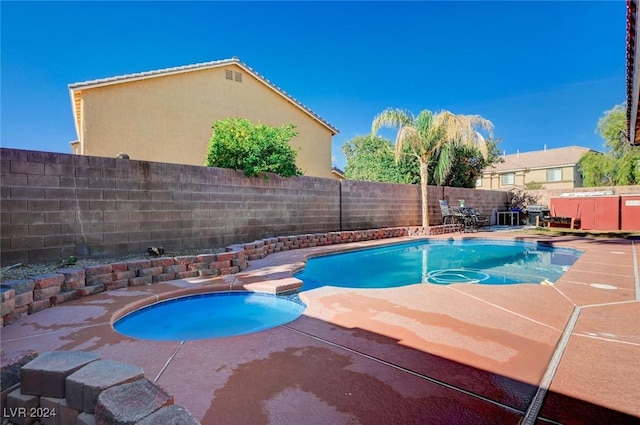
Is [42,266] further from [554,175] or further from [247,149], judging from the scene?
[554,175]

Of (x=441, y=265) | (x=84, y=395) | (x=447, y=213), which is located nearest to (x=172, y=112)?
(x=441, y=265)

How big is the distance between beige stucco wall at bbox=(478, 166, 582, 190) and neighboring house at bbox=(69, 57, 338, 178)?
89.4 ft

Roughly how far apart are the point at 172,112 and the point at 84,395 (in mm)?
12260

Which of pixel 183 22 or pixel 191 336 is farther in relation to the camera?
pixel 183 22

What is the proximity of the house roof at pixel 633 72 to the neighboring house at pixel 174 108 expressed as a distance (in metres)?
11.8

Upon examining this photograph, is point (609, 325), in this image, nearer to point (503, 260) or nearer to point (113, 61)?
point (503, 260)

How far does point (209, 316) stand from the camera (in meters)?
4.15

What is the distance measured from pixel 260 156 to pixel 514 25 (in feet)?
42.1

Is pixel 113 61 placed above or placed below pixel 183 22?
below

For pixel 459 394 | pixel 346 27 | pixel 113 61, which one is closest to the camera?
pixel 459 394

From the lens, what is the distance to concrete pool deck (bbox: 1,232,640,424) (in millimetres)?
1832

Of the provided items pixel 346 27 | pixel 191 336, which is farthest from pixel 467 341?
pixel 346 27

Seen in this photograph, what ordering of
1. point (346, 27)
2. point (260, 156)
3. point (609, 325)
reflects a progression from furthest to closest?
point (346, 27), point (260, 156), point (609, 325)

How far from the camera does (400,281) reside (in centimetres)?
632
